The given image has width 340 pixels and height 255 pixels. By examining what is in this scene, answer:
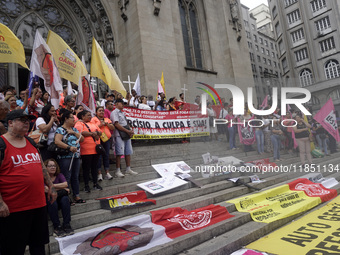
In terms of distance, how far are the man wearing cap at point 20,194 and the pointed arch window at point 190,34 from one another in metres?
16.4

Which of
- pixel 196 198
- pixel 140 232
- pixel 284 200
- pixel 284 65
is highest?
pixel 284 65

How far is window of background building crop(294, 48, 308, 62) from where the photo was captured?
133 feet

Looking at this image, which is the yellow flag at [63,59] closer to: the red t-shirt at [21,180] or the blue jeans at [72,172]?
the blue jeans at [72,172]

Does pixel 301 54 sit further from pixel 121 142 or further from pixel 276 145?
pixel 121 142

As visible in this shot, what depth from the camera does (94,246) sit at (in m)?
3.37

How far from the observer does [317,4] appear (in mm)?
38844

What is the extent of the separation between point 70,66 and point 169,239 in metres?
4.73

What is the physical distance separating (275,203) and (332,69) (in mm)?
39905

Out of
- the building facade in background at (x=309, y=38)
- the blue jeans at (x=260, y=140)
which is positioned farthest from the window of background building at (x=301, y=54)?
the blue jeans at (x=260, y=140)

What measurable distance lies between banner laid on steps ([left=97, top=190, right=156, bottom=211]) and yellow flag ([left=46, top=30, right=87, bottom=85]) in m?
3.19

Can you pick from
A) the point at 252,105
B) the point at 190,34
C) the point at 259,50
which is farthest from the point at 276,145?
the point at 259,50

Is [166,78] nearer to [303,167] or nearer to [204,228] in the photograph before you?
[303,167]

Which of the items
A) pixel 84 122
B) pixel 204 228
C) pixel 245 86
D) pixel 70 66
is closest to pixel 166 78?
pixel 245 86

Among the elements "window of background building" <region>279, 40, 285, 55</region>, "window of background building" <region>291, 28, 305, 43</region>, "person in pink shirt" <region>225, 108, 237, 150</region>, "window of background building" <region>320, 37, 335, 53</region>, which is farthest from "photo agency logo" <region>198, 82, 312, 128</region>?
"window of background building" <region>279, 40, 285, 55</region>
